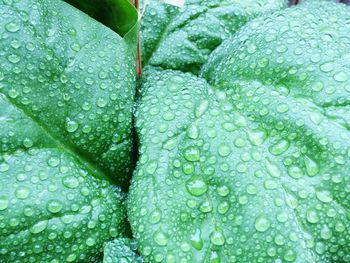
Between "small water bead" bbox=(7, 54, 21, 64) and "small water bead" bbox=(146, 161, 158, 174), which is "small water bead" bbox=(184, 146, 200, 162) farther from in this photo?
"small water bead" bbox=(7, 54, 21, 64)

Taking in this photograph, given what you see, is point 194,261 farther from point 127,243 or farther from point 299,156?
point 299,156

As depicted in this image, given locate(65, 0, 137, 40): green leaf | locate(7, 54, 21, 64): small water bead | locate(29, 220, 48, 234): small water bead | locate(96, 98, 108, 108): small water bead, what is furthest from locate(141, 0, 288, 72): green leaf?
locate(29, 220, 48, 234): small water bead

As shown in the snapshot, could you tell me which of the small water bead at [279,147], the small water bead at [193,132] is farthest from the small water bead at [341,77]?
the small water bead at [193,132]

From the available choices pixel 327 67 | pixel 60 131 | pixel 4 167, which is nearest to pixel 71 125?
pixel 60 131

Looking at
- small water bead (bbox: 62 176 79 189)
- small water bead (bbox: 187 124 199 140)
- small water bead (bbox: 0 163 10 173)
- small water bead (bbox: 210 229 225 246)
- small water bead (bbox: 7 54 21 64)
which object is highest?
small water bead (bbox: 7 54 21 64)

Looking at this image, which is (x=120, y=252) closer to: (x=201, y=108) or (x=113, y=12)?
(x=201, y=108)

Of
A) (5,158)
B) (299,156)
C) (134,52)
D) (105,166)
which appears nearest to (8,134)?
(5,158)

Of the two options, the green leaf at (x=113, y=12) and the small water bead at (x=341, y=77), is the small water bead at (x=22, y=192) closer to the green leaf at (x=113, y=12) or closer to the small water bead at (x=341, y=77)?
the green leaf at (x=113, y=12)
